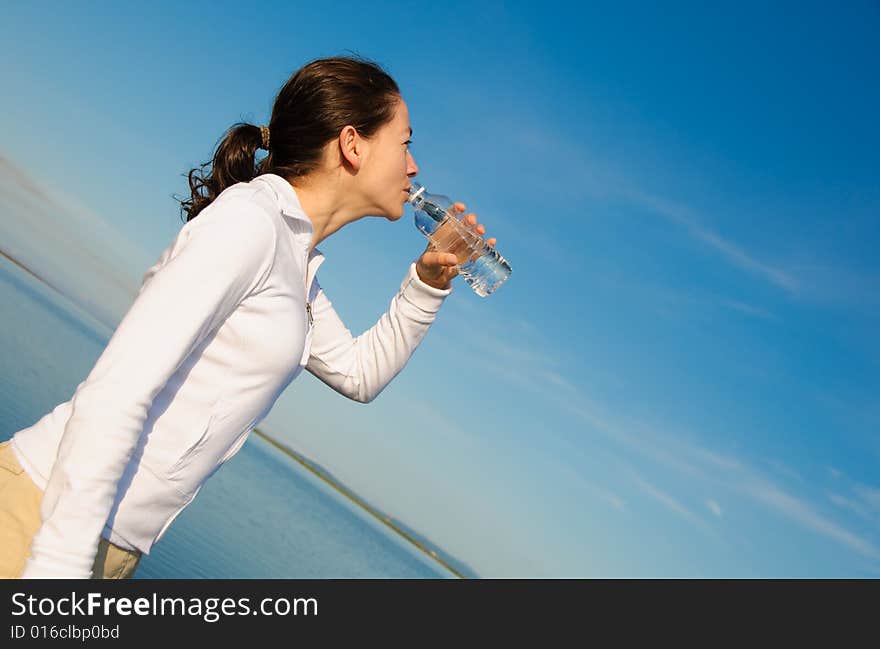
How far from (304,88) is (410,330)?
81 centimetres

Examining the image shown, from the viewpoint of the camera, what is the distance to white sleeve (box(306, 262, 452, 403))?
247 cm

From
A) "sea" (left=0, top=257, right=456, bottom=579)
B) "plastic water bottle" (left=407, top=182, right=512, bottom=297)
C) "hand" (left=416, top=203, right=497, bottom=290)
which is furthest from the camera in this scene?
"sea" (left=0, top=257, right=456, bottom=579)

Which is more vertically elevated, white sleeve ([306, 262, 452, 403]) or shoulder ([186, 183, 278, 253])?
white sleeve ([306, 262, 452, 403])

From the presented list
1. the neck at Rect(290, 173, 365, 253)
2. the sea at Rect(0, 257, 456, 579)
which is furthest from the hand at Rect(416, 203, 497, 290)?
the sea at Rect(0, 257, 456, 579)

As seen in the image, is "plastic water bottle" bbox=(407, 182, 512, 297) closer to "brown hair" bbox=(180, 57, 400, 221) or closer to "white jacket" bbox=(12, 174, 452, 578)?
"brown hair" bbox=(180, 57, 400, 221)

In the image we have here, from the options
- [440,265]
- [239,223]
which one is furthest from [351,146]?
[239,223]

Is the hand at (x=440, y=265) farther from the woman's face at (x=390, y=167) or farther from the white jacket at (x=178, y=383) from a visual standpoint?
the white jacket at (x=178, y=383)

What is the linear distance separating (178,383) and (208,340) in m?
0.11

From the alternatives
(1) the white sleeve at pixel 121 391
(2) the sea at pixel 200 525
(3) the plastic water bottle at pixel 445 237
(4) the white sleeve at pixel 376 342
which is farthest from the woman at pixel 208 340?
(2) the sea at pixel 200 525

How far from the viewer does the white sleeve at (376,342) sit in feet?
8.12

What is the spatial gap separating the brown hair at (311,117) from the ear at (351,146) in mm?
19

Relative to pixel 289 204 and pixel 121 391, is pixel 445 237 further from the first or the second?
pixel 121 391
